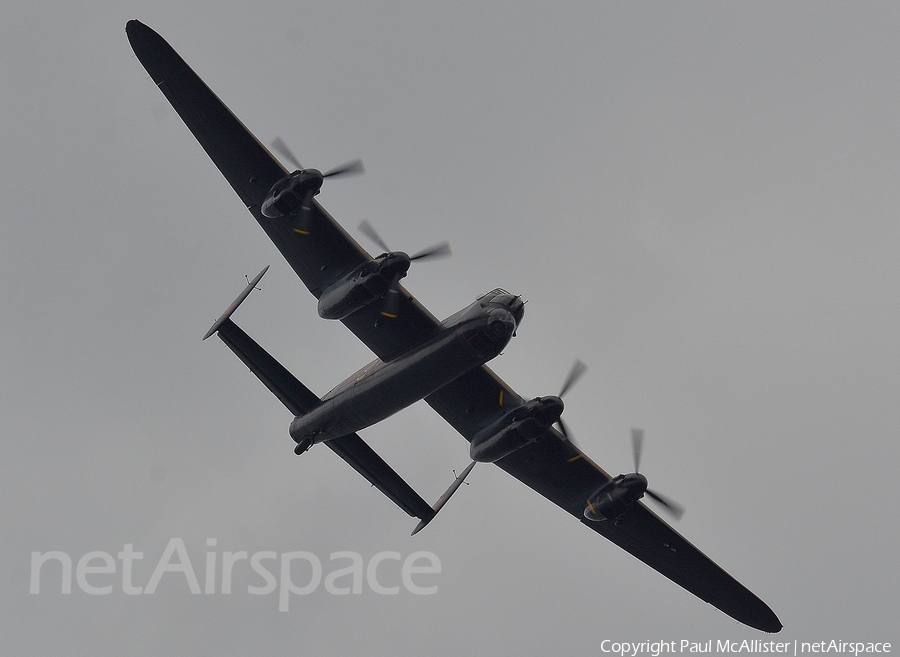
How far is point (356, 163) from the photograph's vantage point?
31.3 meters

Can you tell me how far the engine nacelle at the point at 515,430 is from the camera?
33000 mm

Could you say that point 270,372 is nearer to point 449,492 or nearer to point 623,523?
point 449,492

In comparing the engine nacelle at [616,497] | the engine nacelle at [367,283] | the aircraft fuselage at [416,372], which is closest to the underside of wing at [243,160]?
the engine nacelle at [367,283]

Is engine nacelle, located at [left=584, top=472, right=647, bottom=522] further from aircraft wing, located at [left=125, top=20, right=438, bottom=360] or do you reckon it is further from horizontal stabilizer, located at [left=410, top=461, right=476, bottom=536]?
aircraft wing, located at [left=125, top=20, right=438, bottom=360]

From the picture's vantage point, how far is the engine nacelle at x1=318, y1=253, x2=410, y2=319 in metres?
31.5

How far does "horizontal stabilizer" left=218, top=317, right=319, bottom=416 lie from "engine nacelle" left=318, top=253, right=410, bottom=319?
149 inches

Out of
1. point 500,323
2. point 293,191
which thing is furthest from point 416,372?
point 293,191

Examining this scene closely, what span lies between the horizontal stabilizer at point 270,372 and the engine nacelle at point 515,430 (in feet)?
20.9

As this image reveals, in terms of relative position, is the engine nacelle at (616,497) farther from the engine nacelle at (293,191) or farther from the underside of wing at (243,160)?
the engine nacelle at (293,191)

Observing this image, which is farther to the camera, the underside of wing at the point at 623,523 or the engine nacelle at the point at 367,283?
the underside of wing at the point at 623,523

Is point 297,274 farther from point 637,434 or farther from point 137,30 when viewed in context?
point 637,434

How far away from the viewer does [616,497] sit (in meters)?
35.0

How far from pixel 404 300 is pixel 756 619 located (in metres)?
19.8

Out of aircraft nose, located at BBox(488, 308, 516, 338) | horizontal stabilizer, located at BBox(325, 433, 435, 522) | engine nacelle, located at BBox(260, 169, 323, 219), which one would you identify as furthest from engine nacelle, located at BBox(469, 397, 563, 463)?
engine nacelle, located at BBox(260, 169, 323, 219)
